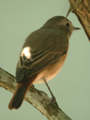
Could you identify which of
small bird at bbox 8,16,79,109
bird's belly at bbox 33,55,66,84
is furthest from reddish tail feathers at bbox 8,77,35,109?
bird's belly at bbox 33,55,66,84

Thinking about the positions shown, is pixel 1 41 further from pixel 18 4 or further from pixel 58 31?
pixel 58 31

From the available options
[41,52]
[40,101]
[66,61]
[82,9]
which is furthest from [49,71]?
[66,61]

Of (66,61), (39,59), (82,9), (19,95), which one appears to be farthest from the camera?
(66,61)

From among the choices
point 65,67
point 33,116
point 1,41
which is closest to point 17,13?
point 1,41

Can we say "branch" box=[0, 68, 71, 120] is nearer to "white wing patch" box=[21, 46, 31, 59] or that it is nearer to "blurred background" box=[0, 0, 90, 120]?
"white wing patch" box=[21, 46, 31, 59]

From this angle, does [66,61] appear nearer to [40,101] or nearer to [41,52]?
[41,52]

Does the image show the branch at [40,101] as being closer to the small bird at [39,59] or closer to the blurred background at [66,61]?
the small bird at [39,59]

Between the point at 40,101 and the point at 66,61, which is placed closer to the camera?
the point at 40,101
